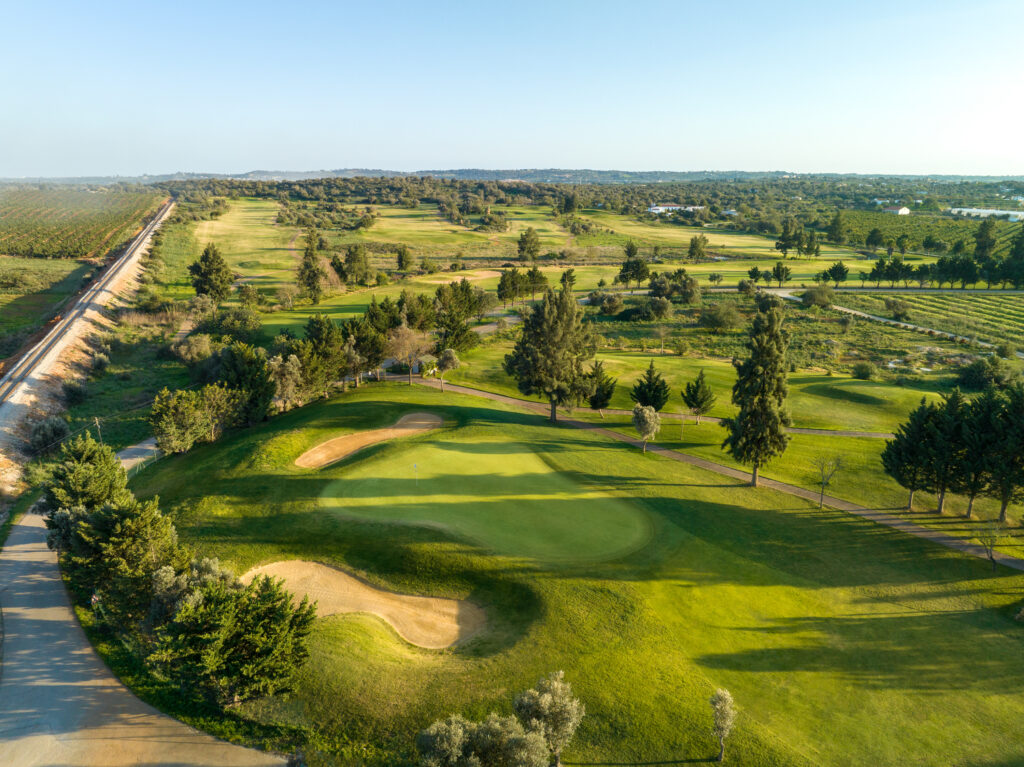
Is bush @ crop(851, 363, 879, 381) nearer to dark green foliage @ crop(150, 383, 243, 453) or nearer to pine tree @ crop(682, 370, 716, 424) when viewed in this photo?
pine tree @ crop(682, 370, 716, 424)

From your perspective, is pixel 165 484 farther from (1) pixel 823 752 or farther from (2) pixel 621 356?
(2) pixel 621 356

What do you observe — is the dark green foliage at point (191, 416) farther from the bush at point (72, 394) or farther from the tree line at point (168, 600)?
the bush at point (72, 394)

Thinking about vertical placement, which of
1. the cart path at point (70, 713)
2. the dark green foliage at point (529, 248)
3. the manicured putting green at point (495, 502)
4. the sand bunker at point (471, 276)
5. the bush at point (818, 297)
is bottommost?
the cart path at point (70, 713)

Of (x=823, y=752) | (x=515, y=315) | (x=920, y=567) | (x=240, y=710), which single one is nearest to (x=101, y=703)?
(x=240, y=710)

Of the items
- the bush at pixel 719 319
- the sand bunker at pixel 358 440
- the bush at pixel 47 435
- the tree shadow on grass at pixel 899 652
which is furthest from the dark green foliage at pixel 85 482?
the bush at pixel 719 319

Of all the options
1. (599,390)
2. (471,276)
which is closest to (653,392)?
(599,390)

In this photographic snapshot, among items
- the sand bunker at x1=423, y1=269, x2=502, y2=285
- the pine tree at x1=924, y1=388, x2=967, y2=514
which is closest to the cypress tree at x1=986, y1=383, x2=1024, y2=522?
the pine tree at x1=924, y1=388, x2=967, y2=514
